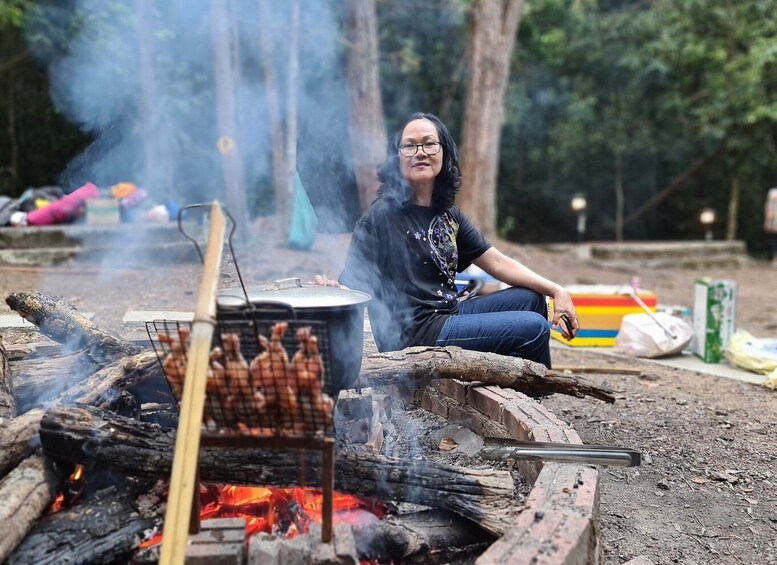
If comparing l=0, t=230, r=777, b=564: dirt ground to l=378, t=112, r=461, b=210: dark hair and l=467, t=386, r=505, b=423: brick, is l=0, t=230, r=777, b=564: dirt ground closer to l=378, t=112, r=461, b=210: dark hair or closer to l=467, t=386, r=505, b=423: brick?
l=467, t=386, r=505, b=423: brick

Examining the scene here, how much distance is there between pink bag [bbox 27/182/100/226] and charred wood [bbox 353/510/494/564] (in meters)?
7.70

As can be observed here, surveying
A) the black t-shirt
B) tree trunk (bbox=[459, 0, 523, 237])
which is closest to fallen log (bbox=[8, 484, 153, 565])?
the black t-shirt

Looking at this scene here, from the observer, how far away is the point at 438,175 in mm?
3463

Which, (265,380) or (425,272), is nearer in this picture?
(265,380)

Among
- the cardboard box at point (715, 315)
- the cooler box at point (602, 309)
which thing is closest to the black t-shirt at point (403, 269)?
the cooler box at point (602, 309)

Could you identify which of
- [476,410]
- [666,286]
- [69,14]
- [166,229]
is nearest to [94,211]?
[166,229]

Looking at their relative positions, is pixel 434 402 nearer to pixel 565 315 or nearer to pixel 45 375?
pixel 565 315

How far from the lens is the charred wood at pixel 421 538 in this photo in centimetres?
210

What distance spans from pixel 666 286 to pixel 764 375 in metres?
6.61

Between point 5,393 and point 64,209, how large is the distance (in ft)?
22.2

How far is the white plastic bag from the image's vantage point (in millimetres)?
5621

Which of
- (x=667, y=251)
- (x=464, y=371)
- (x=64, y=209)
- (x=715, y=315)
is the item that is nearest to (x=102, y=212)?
(x=64, y=209)

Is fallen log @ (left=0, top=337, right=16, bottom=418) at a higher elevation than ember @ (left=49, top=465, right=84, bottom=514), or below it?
higher

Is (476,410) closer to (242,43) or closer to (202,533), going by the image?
(202,533)
